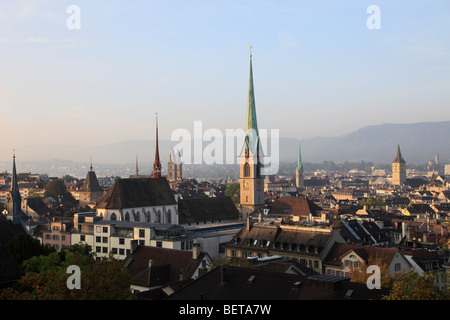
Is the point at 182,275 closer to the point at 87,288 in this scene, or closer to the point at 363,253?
the point at 363,253

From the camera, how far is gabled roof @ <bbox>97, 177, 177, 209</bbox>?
78875 millimetres

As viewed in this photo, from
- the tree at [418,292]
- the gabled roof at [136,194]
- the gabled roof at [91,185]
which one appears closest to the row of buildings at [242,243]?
the gabled roof at [136,194]

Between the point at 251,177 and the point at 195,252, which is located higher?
the point at 251,177

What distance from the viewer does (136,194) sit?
82375mm

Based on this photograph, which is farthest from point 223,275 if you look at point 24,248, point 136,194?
point 136,194

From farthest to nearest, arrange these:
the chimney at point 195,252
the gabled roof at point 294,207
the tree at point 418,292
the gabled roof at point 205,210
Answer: the gabled roof at point 294,207 < the gabled roof at point 205,210 < the chimney at point 195,252 < the tree at point 418,292

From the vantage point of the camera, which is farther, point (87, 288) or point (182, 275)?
point (182, 275)

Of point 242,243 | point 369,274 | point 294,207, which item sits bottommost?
point 242,243

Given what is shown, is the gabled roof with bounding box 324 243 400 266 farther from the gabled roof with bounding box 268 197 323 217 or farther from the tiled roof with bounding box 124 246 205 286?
the gabled roof with bounding box 268 197 323 217

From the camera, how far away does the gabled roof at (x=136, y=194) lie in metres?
78.9

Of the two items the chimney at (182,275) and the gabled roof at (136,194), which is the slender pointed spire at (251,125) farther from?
the chimney at (182,275)
